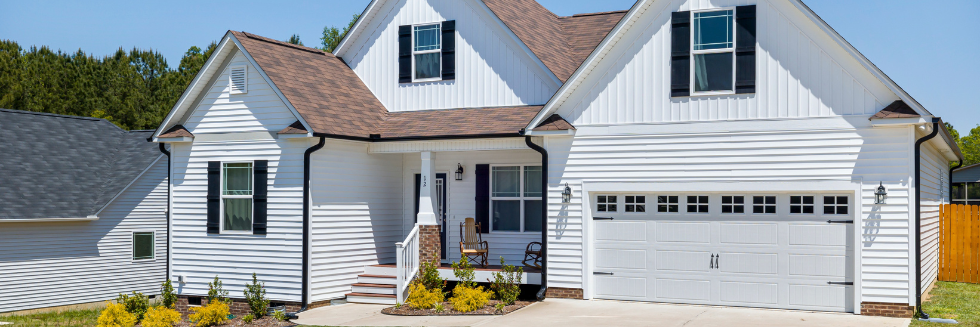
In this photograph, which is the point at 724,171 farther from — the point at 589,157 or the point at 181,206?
the point at 181,206

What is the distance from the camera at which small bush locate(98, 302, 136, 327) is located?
13.6m

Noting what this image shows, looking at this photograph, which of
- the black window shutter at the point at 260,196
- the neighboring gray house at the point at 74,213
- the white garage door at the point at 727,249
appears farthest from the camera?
the neighboring gray house at the point at 74,213

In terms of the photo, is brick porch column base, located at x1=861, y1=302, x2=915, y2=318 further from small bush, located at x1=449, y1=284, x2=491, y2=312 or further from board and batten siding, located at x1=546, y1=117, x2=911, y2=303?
small bush, located at x1=449, y1=284, x2=491, y2=312

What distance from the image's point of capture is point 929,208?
15703 mm

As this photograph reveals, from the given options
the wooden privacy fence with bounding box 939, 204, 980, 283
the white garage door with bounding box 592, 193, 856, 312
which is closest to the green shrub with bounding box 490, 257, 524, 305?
the white garage door with bounding box 592, 193, 856, 312

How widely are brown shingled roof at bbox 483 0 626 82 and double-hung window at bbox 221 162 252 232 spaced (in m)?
5.84

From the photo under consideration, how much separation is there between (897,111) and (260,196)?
10.6 metres

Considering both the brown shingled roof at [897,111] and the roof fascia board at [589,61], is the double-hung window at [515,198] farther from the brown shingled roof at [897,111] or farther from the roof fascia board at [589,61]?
the brown shingled roof at [897,111]

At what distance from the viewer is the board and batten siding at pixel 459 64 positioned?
16859 millimetres

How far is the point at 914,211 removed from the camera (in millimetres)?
12156

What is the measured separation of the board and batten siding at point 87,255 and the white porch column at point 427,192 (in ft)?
40.3

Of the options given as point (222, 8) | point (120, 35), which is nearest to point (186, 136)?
point (222, 8)

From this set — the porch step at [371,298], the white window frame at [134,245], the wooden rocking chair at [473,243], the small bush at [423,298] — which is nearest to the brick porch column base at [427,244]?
the wooden rocking chair at [473,243]

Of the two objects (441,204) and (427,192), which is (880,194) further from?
(441,204)
